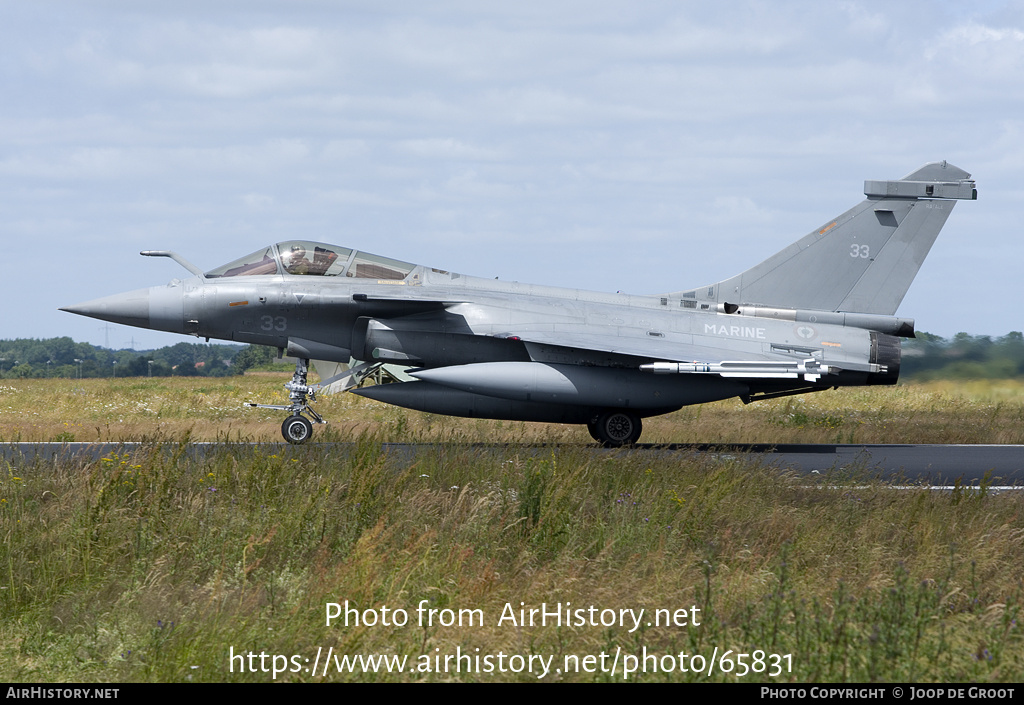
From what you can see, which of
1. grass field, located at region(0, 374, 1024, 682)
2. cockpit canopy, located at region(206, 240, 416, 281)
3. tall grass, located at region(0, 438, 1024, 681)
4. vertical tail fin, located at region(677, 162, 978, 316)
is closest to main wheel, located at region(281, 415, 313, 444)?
cockpit canopy, located at region(206, 240, 416, 281)

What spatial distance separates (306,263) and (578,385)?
4952mm

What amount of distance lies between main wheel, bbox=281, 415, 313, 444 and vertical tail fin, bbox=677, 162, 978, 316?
27.3 feet

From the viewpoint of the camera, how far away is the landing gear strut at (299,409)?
14.3m

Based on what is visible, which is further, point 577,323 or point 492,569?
point 577,323

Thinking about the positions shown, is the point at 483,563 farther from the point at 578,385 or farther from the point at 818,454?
the point at 818,454

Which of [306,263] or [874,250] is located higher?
[874,250]

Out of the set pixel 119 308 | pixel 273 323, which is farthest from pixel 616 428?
pixel 119 308

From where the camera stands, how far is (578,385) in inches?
574

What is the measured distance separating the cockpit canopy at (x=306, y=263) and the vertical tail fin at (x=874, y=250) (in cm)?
710

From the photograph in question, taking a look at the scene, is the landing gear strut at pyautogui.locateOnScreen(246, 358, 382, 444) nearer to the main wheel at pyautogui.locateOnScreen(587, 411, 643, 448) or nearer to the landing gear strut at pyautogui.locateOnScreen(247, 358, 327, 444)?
the landing gear strut at pyautogui.locateOnScreen(247, 358, 327, 444)

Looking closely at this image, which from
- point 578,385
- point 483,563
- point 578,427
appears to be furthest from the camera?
point 578,427

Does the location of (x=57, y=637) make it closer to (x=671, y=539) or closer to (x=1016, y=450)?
(x=671, y=539)

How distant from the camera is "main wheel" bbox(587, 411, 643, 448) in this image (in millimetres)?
15281

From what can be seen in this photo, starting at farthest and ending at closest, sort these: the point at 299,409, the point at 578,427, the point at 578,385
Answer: the point at 578,427 < the point at 299,409 < the point at 578,385
